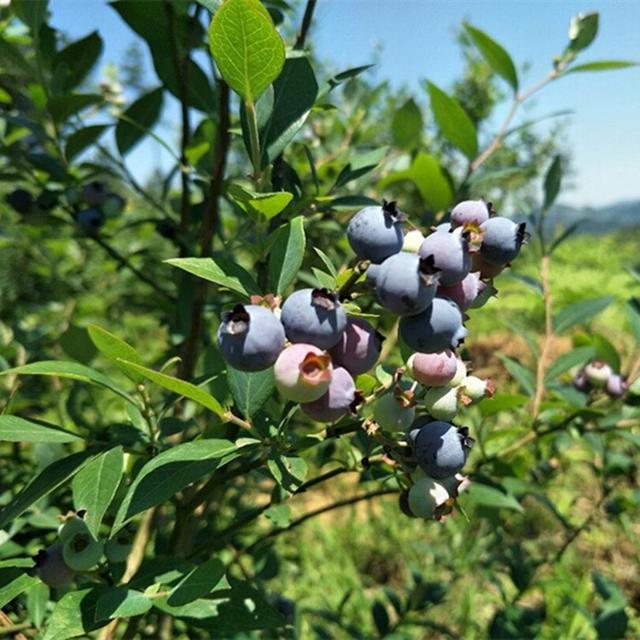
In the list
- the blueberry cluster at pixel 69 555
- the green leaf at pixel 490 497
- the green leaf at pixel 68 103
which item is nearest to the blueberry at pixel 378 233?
the blueberry cluster at pixel 69 555

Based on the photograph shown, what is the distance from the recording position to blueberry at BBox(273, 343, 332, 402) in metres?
0.45

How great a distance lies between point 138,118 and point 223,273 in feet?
2.08

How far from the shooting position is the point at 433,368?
1.68ft

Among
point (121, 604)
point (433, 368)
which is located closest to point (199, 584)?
point (121, 604)

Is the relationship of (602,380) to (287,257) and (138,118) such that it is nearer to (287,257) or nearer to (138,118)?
(287,257)

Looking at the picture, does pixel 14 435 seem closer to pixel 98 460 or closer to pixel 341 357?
pixel 98 460

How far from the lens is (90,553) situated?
0.64 metres

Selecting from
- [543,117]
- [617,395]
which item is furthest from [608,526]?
[543,117]

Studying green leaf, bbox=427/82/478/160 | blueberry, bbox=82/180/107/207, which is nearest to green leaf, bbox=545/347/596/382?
green leaf, bbox=427/82/478/160

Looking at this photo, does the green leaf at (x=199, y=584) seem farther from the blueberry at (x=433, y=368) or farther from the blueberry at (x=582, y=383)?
the blueberry at (x=582, y=383)

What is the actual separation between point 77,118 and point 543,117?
2.43 feet

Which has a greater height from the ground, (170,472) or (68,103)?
(68,103)

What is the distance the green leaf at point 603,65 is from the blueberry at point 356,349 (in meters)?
0.75

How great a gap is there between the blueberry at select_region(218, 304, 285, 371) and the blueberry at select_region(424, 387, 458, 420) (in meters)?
0.15
